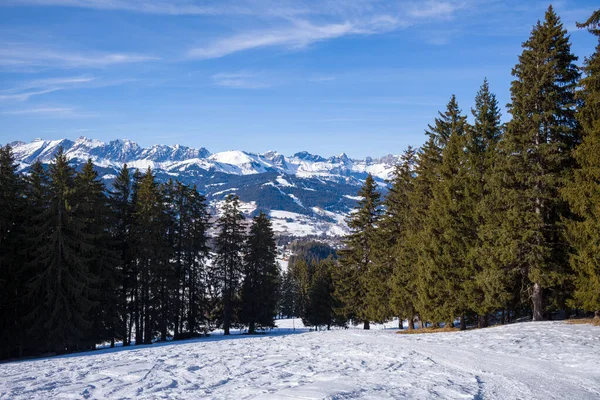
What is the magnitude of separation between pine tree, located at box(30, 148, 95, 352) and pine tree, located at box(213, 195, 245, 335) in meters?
14.9

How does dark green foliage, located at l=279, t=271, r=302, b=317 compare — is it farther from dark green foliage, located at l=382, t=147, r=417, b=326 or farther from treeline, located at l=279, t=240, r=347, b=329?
dark green foliage, located at l=382, t=147, r=417, b=326

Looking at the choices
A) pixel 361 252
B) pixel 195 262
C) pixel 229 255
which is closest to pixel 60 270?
pixel 195 262

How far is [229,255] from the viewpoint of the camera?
3859 centimetres

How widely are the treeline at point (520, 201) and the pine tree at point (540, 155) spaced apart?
0.05m

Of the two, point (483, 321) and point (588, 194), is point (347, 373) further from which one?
point (483, 321)

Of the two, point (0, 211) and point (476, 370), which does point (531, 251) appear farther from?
point (0, 211)

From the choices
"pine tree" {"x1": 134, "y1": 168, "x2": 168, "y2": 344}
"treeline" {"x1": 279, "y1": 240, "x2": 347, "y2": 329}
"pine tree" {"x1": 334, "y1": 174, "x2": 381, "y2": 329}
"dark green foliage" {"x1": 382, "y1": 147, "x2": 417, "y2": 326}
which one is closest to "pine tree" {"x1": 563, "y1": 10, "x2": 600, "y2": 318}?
"dark green foliage" {"x1": 382, "y1": 147, "x2": 417, "y2": 326}

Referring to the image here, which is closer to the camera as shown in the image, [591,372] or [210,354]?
[591,372]

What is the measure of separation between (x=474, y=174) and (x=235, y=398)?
19.3 metres

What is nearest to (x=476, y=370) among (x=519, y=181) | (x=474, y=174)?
(x=519, y=181)

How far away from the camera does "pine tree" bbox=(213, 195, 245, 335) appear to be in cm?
3789

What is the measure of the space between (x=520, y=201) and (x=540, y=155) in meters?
2.24

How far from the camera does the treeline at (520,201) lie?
16.1 metres

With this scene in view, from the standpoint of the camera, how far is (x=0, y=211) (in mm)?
22172
